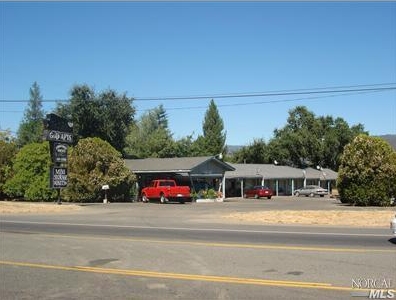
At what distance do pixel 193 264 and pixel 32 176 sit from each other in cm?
3773

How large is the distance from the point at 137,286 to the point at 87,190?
3662cm

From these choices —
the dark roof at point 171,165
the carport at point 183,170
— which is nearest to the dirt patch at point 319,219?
the dark roof at point 171,165

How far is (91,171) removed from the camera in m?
45.2

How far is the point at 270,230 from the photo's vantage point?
19250 mm

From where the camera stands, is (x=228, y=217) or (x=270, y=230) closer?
(x=270, y=230)

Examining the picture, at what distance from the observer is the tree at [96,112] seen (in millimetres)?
60656

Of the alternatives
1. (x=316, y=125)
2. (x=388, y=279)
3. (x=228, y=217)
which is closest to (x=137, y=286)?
(x=388, y=279)

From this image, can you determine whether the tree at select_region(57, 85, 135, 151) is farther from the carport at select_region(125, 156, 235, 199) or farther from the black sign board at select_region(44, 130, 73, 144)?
the black sign board at select_region(44, 130, 73, 144)

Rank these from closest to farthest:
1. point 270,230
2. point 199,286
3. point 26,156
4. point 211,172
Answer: point 199,286 < point 270,230 < point 26,156 < point 211,172

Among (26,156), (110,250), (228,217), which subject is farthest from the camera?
(26,156)

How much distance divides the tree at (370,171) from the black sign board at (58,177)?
19.5 meters

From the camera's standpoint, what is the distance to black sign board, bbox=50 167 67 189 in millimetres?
38128

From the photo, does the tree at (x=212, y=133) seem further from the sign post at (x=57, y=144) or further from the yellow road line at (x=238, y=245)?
the yellow road line at (x=238, y=245)

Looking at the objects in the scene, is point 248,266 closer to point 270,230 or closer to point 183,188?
point 270,230
